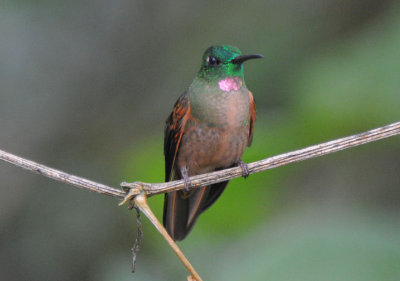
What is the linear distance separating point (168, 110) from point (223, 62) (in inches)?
91.2

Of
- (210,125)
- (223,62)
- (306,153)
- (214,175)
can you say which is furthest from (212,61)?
(306,153)

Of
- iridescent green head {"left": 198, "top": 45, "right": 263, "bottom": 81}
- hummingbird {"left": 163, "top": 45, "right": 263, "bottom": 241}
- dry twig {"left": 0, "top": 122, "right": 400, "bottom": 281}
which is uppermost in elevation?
iridescent green head {"left": 198, "top": 45, "right": 263, "bottom": 81}

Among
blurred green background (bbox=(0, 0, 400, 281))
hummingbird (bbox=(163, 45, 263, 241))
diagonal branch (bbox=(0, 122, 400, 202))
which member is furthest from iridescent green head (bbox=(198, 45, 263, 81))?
diagonal branch (bbox=(0, 122, 400, 202))

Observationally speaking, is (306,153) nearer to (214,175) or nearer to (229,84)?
(214,175)

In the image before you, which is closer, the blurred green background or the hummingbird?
the blurred green background

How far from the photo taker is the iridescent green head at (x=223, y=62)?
333 cm

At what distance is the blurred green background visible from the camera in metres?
2.79

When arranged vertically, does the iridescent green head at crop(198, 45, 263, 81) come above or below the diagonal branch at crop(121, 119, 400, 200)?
above

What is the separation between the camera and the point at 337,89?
10.2 feet

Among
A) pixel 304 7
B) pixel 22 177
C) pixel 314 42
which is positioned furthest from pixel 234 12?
pixel 22 177

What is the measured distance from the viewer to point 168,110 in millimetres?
5629

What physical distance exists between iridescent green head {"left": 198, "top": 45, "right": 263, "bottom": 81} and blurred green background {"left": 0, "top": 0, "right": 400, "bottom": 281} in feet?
1.15

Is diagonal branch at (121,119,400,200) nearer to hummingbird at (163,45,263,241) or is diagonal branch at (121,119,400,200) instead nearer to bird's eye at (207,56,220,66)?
hummingbird at (163,45,263,241)

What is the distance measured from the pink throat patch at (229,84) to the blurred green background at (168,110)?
0.29m
